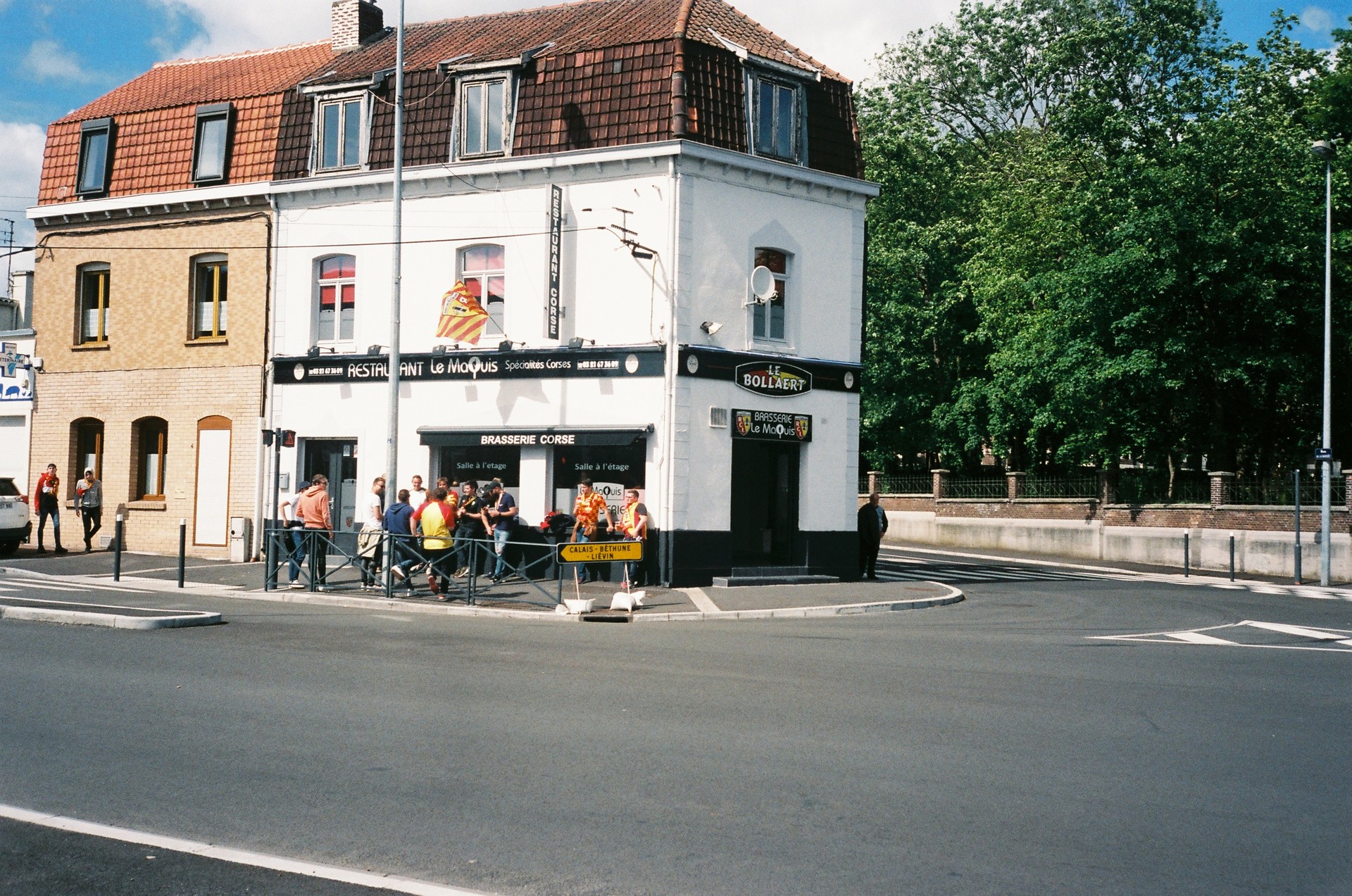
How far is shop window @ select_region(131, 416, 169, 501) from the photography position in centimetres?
2630

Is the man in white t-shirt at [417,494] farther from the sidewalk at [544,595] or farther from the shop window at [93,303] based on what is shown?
the shop window at [93,303]

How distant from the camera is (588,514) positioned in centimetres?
1969

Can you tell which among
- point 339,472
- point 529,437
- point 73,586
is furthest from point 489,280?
point 73,586

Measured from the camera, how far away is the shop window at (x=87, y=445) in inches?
1062

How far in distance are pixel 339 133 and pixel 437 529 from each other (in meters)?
10.2

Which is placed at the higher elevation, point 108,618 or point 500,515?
point 500,515

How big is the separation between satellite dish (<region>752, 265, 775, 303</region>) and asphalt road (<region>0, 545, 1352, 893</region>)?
10.0 m

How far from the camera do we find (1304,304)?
29.6 meters

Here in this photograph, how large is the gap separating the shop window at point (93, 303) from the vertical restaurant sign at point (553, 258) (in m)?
11.6

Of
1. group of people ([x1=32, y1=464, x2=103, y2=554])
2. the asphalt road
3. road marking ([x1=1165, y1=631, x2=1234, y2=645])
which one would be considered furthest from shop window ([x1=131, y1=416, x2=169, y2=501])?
road marking ([x1=1165, y1=631, x2=1234, y2=645])

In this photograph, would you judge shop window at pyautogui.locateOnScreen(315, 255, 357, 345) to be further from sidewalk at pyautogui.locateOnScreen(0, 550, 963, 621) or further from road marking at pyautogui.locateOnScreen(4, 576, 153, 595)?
road marking at pyautogui.locateOnScreen(4, 576, 153, 595)

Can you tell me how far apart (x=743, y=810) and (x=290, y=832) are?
7.26ft

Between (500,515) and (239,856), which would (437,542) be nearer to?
(500,515)

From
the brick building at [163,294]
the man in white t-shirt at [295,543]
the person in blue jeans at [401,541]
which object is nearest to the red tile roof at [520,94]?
the brick building at [163,294]
